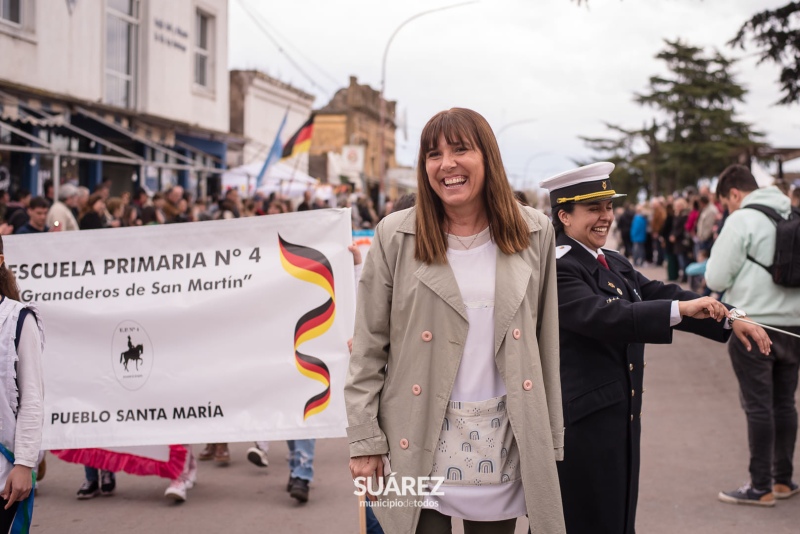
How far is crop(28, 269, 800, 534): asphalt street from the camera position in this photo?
18.5 feet

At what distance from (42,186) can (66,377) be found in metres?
12.1

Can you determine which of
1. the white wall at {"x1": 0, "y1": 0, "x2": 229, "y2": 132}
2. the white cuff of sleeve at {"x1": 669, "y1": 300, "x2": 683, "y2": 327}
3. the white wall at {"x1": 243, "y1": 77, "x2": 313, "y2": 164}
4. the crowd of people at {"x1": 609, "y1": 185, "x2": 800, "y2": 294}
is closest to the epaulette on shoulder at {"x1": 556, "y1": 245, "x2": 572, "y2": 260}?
the white cuff of sleeve at {"x1": 669, "y1": 300, "x2": 683, "y2": 327}

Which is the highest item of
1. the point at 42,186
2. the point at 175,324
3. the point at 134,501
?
the point at 42,186

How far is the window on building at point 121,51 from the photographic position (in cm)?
1930

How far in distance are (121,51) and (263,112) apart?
12.8 meters

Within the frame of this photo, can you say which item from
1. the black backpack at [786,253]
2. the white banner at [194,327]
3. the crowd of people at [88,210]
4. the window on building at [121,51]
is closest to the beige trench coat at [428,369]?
the white banner at [194,327]

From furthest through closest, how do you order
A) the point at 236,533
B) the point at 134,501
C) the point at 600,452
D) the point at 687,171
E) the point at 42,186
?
1. the point at 687,171
2. the point at 42,186
3. the point at 134,501
4. the point at 236,533
5. the point at 600,452

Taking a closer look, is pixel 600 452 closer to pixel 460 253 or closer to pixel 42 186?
pixel 460 253

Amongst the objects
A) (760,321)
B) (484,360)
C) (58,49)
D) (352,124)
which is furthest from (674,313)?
(352,124)

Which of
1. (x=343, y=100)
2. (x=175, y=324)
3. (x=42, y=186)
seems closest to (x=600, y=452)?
(x=175, y=324)

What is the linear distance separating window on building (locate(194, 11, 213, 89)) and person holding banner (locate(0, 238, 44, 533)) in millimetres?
20982

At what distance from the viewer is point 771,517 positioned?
18.6 ft

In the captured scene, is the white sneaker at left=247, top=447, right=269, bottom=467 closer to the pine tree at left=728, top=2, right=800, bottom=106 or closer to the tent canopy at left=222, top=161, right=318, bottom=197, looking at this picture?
the pine tree at left=728, top=2, right=800, bottom=106

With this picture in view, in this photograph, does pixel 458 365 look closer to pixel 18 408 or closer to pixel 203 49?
pixel 18 408
